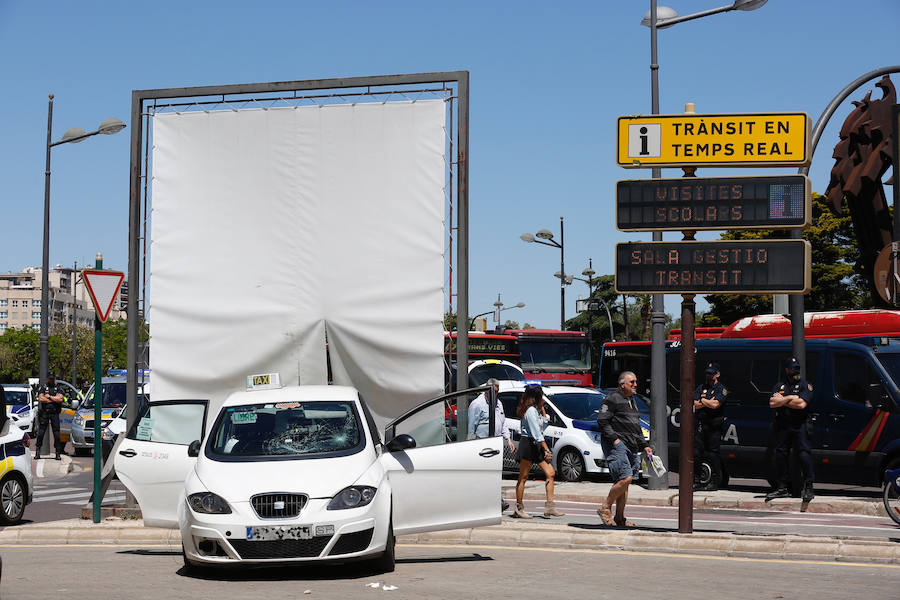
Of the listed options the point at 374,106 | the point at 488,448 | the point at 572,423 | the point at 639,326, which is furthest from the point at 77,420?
the point at 639,326

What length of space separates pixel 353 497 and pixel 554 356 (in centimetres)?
3010

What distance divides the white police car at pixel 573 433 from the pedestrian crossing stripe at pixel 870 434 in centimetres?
409

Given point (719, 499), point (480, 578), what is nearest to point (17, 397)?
point (719, 499)

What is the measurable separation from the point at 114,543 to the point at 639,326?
100239mm

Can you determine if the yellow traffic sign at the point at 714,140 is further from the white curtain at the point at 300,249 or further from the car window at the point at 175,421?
the car window at the point at 175,421

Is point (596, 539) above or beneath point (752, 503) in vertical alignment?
above

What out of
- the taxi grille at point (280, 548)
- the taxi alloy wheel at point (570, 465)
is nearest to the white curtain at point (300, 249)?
the taxi grille at point (280, 548)

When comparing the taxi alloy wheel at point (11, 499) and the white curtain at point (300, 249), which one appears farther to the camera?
the taxi alloy wheel at point (11, 499)

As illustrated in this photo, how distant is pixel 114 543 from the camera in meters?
12.6

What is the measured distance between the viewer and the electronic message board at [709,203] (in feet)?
38.7

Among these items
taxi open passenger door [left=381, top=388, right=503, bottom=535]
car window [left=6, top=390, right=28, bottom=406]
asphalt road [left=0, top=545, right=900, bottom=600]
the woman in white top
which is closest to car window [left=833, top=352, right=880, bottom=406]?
the woman in white top

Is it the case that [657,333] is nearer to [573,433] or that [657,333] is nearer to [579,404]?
[573,433]

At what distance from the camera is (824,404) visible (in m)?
17.9

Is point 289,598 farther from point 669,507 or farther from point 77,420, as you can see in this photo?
point 77,420
